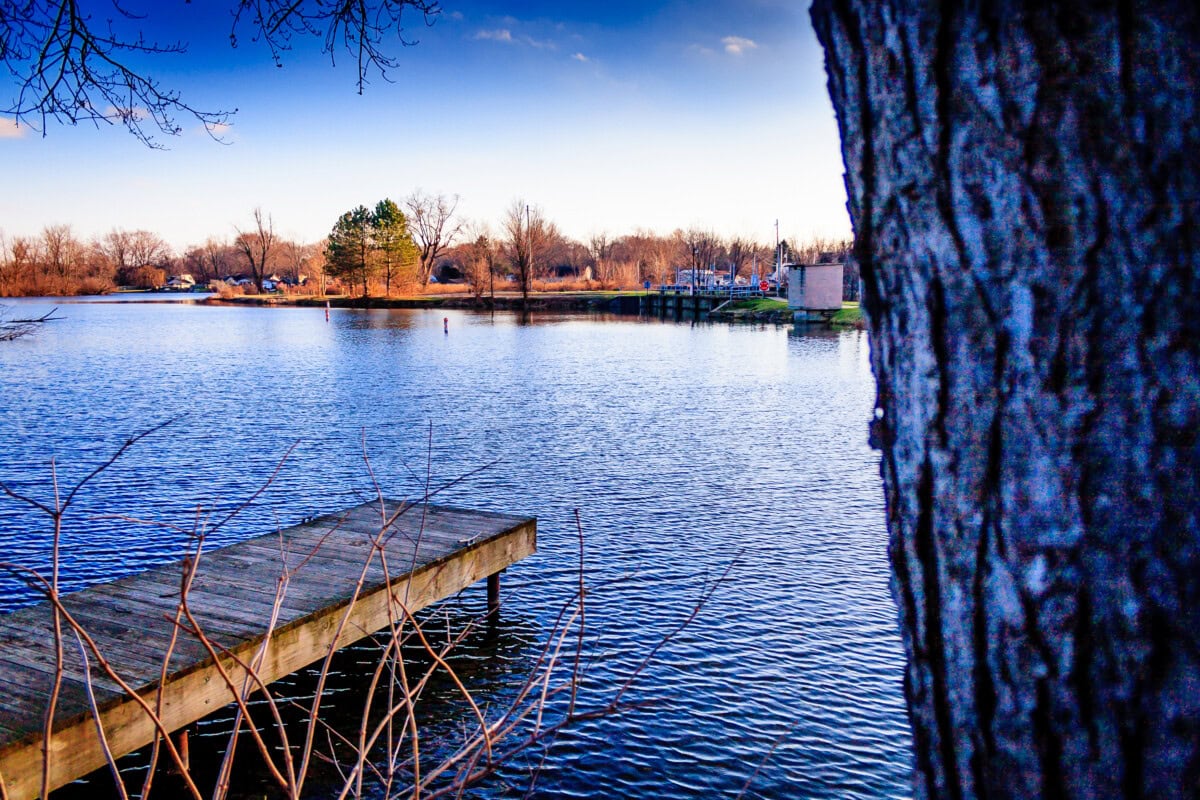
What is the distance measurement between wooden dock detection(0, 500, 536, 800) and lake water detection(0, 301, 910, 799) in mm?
770

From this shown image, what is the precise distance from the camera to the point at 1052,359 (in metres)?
1.28

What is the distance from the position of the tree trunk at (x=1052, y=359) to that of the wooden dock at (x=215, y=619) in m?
2.63

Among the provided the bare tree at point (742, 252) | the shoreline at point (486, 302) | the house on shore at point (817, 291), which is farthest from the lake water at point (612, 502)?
the bare tree at point (742, 252)

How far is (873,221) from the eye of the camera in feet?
4.83

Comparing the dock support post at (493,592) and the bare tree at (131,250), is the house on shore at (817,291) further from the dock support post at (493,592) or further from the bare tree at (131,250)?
the bare tree at (131,250)

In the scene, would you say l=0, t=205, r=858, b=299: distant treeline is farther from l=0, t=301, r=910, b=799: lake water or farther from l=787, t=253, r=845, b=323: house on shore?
l=0, t=301, r=910, b=799: lake water

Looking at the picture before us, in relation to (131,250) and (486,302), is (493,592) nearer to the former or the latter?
(486,302)

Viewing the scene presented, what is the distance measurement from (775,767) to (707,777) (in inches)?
20.5

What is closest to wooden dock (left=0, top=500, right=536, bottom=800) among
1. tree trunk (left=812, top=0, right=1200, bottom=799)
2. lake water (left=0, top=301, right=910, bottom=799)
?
lake water (left=0, top=301, right=910, bottom=799)

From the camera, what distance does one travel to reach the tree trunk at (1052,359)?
1237 millimetres

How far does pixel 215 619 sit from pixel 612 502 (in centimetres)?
687

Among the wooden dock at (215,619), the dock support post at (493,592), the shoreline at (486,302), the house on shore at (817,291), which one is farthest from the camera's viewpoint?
the shoreline at (486,302)

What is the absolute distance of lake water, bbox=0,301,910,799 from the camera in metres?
6.76

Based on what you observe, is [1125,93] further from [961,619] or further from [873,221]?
[961,619]
